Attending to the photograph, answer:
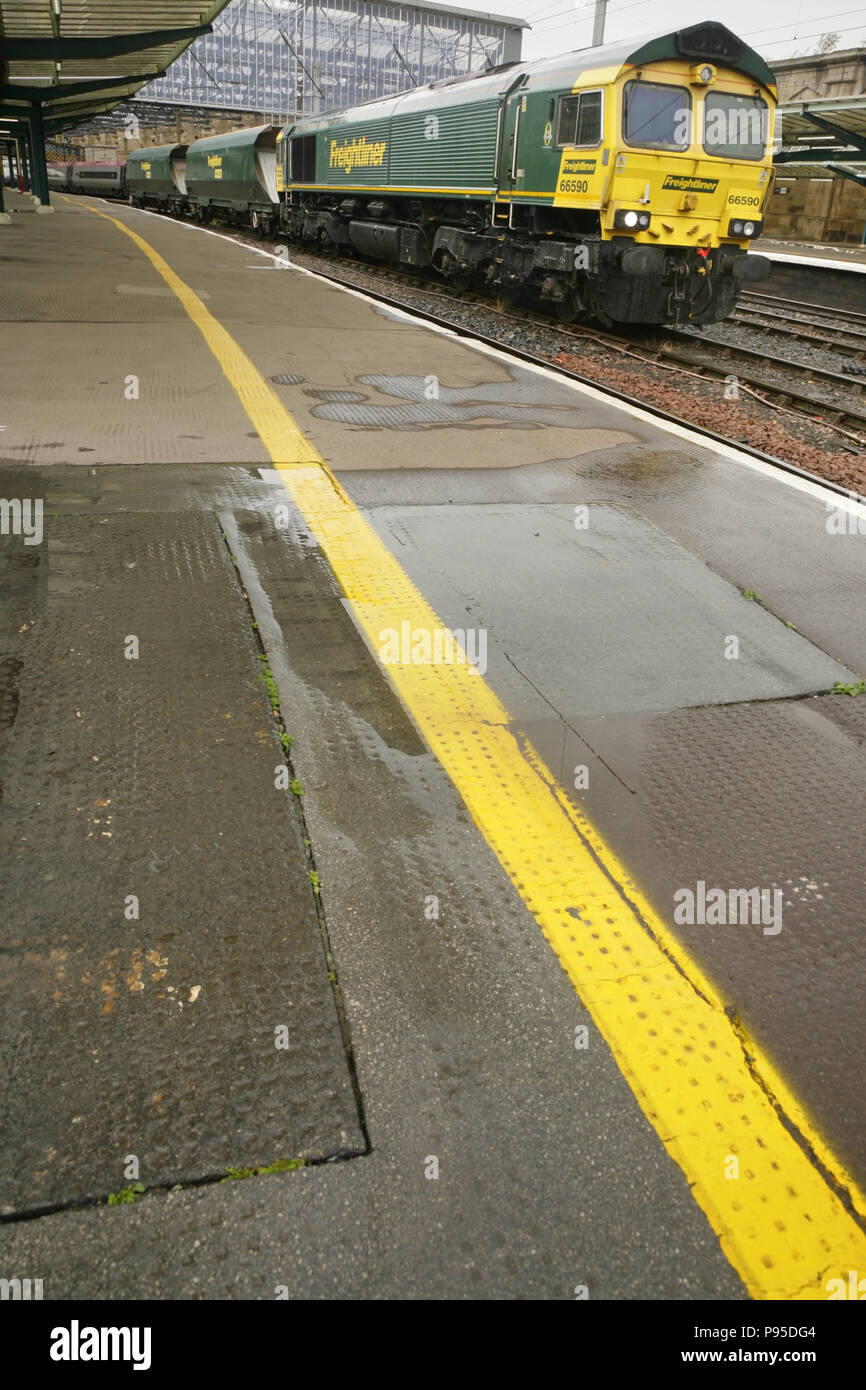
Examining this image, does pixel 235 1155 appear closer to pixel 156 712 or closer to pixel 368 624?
pixel 156 712

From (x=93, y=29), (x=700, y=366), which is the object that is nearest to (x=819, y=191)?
(x=93, y=29)

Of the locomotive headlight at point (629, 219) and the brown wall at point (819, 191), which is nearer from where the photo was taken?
the locomotive headlight at point (629, 219)

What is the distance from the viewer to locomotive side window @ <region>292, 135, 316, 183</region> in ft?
69.2

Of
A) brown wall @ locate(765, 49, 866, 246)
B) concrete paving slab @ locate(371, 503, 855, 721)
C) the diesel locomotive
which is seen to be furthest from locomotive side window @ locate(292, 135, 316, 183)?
concrete paving slab @ locate(371, 503, 855, 721)

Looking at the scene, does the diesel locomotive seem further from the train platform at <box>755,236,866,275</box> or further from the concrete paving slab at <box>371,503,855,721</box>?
the train platform at <box>755,236,866,275</box>

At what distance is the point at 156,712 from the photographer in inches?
108

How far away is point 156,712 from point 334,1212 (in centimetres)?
164

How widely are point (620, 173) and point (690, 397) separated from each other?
3.25 metres

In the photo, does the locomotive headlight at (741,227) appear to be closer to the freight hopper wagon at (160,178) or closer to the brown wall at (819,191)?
the brown wall at (819,191)

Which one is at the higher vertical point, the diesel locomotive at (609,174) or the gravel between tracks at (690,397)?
the diesel locomotive at (609,174)

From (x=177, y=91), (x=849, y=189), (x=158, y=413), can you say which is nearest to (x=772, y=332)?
(x=158, y=413)

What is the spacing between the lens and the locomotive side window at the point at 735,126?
35.3ft

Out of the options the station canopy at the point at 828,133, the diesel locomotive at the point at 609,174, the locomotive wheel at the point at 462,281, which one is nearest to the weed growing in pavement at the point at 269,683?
the diesel locomotive at the point at 609,174

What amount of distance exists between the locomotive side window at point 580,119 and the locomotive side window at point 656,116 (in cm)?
34
